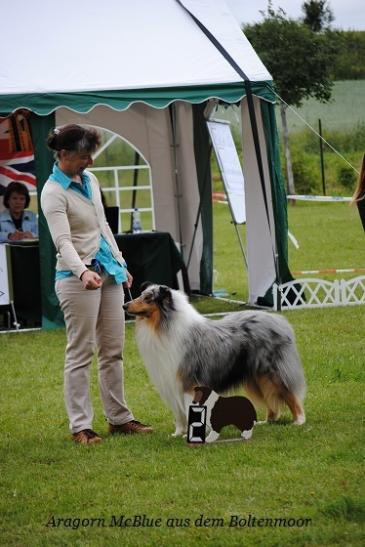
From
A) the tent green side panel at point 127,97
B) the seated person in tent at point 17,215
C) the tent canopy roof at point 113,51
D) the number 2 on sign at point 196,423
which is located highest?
the tent canopy roof at point 113,51

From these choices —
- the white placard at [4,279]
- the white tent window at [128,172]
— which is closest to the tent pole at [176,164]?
the white tent window at [128,172]

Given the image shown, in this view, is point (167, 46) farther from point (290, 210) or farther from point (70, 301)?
point (290, 210)

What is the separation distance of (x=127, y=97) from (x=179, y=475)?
6.00 meters

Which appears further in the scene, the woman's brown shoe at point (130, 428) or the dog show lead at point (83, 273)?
the woman's brown shoe at point (130, 428)

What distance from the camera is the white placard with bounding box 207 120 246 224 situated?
12453 mm

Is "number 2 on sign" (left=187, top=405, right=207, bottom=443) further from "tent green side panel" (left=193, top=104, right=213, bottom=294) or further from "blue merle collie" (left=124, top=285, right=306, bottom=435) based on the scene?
"tent green side panel" (left=193, top=104, right=213, bottom=294)

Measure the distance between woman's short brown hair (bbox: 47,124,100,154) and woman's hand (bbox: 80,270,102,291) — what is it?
0.72 metres

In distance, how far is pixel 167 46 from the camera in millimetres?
11719

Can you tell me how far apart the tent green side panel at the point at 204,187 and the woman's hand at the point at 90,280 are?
7.49m

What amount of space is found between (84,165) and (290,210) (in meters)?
20.4

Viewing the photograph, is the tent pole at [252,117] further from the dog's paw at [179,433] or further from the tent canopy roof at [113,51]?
the dog's paw at [179,433]

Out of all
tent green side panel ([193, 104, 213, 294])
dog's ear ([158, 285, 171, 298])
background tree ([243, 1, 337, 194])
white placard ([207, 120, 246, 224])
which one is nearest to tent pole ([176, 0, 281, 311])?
white placard ([207, 120, 246, 224])

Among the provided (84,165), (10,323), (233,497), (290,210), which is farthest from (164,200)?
(290,210)

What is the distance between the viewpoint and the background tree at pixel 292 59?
2822 cm
